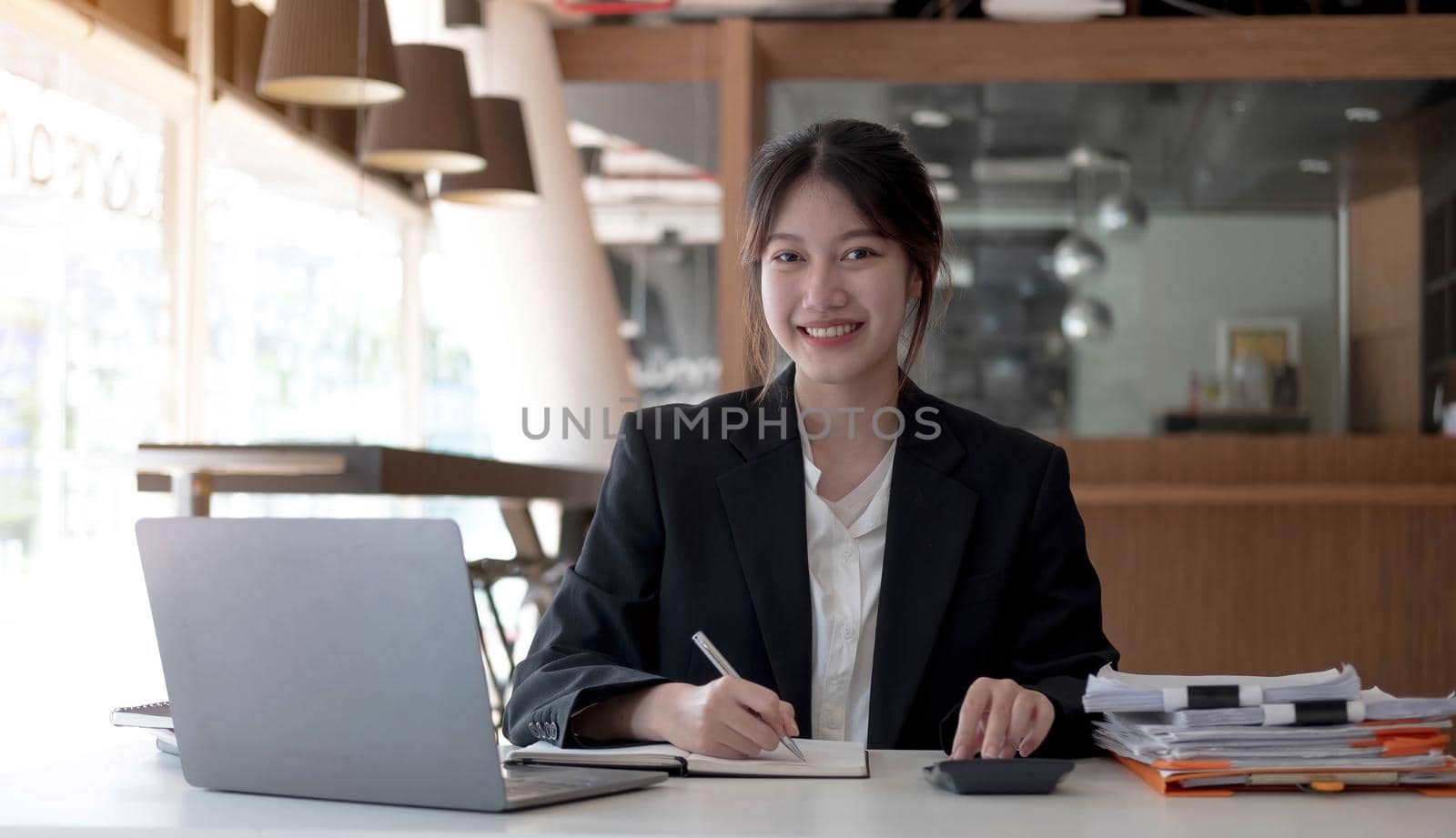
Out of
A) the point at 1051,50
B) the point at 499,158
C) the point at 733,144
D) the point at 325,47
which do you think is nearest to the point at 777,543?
the point at 325,47

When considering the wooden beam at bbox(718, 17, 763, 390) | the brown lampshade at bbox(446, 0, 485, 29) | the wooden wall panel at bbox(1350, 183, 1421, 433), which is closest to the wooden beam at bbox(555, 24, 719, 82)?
the wooden beam at bbox(718, 17, 763, 390)

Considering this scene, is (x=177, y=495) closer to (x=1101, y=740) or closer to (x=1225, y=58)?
(x=1101, y=740)

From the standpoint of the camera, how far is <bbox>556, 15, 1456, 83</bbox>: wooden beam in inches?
229

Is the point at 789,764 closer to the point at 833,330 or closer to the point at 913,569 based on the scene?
the point at 913,569

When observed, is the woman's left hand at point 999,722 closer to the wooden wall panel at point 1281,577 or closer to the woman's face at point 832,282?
the woman's face at point 832,282

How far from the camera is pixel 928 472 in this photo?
1.58m

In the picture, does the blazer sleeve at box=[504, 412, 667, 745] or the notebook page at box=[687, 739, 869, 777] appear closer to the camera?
the notebook page at box=[687, 739, 869, 777]

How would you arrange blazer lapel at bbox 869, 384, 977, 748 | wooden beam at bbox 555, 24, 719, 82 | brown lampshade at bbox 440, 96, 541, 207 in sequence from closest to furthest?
1. blazer lapel at bbox 869, 384, 977, 748
2. brown lampshade at bbox 440, 96, 541, 207
3. wooden beam at bbox 555, 24, 719, 82

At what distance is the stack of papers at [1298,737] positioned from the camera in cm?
109

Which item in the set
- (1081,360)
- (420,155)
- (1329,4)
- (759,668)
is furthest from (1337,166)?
(759,668)

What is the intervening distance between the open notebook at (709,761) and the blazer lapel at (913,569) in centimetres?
23

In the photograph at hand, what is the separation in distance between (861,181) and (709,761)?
2.17ft

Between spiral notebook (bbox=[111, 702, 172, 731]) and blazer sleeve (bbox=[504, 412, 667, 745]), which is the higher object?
blazer sleeve (bbox=[504, 412, 667, 745])

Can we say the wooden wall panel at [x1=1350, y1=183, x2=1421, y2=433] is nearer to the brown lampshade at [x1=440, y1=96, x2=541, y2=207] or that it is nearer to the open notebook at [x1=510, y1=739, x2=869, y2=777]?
the brown lampshade at [x1=440, y1=96, x2=541, y2=207]
